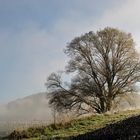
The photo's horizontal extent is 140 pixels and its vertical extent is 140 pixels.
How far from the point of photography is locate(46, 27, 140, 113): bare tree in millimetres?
53469

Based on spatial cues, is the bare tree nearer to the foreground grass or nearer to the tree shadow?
the foreground grass

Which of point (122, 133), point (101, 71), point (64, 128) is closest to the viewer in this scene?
point (122, 133)

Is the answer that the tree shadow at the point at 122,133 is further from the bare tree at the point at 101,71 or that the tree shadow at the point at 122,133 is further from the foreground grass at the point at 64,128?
the bare tree at the point at 101,71

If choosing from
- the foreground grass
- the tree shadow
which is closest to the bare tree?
the foreground grass

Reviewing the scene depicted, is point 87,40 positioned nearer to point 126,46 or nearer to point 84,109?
point 126,46

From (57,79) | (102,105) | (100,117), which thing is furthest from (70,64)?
(100,117)

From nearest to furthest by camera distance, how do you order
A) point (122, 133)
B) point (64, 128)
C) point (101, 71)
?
point (122, 133) → point (64, 128) → point (101, 71)

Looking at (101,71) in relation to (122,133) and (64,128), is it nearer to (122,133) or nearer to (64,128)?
(64,128)

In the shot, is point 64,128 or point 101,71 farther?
point 101,71

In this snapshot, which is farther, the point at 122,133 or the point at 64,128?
the point at 64,128

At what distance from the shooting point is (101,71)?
176 ft

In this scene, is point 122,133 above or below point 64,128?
below

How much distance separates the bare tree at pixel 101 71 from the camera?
175ft

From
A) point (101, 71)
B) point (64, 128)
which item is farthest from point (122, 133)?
point (101, 71)
